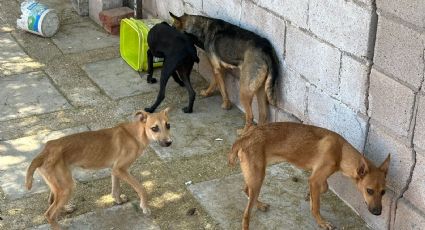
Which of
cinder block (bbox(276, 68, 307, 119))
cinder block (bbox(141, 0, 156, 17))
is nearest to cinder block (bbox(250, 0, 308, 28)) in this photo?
cinder block (bbox(276, 68, 307, 119))

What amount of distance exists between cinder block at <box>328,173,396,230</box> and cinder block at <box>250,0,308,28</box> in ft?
5.08

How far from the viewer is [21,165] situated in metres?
6.48

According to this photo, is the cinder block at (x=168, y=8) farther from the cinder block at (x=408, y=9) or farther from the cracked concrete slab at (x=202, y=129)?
the cinder block at (x=408, y=9)

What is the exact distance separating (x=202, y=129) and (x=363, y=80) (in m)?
2.29

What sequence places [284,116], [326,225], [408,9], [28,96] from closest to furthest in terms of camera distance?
[408,9]
[326,225]
[284,116]
[28,96]

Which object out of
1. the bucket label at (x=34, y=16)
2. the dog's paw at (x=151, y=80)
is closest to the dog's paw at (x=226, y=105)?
the dog's paw at (x=151, y=80)

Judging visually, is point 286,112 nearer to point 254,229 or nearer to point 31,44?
point 254,229

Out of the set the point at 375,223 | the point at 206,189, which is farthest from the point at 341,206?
the point at 206,189

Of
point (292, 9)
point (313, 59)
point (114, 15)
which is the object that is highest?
point (292, 9)

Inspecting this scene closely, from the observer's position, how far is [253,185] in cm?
543

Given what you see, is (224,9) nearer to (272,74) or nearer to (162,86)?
(162,86)

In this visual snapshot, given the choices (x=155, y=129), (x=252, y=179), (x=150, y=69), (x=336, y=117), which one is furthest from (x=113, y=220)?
(x=150, y=69)

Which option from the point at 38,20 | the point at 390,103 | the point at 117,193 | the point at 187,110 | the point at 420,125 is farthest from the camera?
the point at 38,20

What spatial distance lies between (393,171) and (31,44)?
19.9 feet
